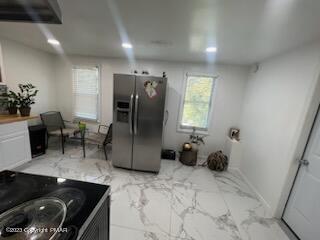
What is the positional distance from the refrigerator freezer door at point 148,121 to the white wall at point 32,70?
2.51 metres

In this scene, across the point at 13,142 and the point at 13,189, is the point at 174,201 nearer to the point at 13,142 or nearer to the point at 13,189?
the point at 13,189

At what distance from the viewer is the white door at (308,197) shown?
1618 mm

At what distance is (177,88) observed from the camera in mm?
3541

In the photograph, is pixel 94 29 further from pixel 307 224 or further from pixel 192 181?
pixel 307 224

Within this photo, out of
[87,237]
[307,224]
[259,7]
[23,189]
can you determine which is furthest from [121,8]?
[307,224]

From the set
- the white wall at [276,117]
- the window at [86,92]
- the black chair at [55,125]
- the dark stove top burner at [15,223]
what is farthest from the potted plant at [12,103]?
the white wall at [276,117]

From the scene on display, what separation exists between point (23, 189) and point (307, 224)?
268cm

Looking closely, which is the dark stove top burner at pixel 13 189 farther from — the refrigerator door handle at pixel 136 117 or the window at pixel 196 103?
the window at pixel 196 103

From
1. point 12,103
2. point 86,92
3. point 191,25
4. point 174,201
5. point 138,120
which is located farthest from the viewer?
point 86,92

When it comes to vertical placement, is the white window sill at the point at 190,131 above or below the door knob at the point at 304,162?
below

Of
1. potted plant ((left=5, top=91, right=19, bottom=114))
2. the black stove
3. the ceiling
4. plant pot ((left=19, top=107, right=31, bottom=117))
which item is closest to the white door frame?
the ceiling

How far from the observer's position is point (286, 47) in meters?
2.05

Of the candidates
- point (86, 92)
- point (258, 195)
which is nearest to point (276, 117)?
point (258, 195)

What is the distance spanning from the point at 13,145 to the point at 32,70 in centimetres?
180
